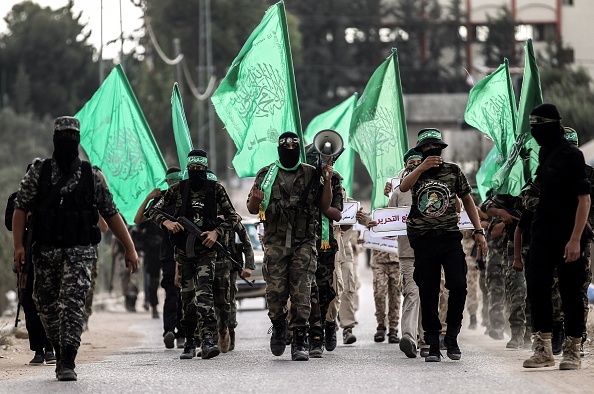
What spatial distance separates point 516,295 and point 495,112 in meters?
2.67

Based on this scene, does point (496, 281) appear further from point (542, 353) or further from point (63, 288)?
point (63, 288)

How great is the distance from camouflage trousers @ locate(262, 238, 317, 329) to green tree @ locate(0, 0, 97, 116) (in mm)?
68109

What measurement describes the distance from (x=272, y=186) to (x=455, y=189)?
1.69 meters

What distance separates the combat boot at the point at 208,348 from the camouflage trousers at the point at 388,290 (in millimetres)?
3402

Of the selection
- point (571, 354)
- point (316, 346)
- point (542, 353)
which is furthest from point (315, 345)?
point (571, 354)

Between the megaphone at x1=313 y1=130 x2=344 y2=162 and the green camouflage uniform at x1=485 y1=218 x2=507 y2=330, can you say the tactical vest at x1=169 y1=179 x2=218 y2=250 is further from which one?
the green camouflage uniform at x1=485 y1=218 x2=507 y2=330

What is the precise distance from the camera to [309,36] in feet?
294

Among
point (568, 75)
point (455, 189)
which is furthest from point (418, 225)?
point (568, 75)

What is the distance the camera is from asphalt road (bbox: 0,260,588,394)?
1074cm

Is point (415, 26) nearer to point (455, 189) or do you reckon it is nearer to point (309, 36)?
point (309, 36)

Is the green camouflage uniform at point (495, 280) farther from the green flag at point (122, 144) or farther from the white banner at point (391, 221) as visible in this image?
the green flag at point (122, 144)

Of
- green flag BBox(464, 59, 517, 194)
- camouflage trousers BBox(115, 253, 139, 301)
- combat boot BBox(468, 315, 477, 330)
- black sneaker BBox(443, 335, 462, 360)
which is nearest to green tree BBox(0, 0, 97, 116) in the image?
camouflage trousers BBox(115, 253, 139, 301)

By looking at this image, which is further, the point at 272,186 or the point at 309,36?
the point at 309,36

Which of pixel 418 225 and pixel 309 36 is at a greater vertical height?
pixel 309 36
